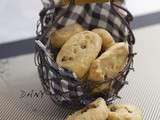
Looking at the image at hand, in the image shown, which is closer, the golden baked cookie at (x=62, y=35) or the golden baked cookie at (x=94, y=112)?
the golden baked cookie at (x=94, y=112)

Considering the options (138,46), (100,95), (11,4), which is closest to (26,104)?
(100,95)

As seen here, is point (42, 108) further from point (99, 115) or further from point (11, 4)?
point (11, 4)

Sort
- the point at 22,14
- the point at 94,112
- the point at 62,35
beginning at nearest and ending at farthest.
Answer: the point at 94,112 → the point at 62,35 → the point at 22,14

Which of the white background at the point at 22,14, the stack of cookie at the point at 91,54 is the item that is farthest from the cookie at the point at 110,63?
the white background at the point at 22,14

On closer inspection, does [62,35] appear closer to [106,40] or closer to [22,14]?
[106,40]

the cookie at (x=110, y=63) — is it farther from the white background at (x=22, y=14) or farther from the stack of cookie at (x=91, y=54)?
the white background at (x=22, y=14)

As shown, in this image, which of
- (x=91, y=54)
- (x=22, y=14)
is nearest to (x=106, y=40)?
→ (x=91, y=54)
